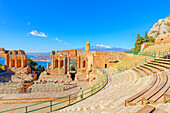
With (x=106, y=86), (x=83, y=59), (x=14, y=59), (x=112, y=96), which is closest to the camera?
(x=112, y=96)

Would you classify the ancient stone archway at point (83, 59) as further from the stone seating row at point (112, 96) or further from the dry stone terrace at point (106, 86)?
the stone seating row at point (112, 96)

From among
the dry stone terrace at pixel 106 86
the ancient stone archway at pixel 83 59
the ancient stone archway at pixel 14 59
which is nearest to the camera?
the dry stone terrace at pixel 106 86

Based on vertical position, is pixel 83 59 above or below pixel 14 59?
below

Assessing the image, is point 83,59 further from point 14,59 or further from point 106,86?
point 14,59

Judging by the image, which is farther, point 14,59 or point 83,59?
point 83,59

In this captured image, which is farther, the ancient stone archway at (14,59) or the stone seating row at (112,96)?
the ancient stone archway at (14,59)

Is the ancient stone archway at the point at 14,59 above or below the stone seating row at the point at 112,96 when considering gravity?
above

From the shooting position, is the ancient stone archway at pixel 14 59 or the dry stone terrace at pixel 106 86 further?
the ancient stone archway at pixel 14 59

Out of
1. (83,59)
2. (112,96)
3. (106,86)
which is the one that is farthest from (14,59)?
(112,96)

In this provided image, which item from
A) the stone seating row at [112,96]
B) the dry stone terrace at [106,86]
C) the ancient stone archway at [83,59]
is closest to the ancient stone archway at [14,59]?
the dry stone terrace at [106,86]

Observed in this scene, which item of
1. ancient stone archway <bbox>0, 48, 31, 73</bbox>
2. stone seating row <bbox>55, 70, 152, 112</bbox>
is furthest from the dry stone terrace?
ancient stone archway <bbox>0, 48, 31, 73</bbox>

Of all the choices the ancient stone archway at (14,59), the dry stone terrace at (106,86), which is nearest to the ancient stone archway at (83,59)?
the dry stone terrace at (106,86)

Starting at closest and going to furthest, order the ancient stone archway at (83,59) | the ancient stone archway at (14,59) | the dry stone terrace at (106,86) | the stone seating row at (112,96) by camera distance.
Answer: the dry stone terrace at (106,86)
the stone seating row at (112,96)
the ancient stone archway at (83,59)
the ancient stone archway at (14,59)

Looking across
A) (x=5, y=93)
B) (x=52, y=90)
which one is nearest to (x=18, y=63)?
(x=5, y=93)
